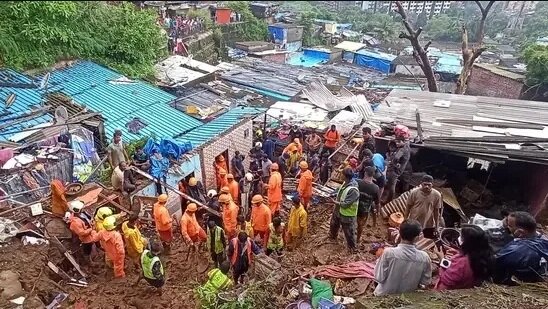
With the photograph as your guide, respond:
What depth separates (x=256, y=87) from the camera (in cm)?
2098

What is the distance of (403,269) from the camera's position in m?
4.86

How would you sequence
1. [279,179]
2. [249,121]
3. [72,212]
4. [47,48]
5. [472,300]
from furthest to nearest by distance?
[47,48] < [249,121] < [279,179] < [72,212] < [472,300]

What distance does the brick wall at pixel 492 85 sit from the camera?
2008 cm

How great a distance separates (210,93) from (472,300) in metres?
13.6

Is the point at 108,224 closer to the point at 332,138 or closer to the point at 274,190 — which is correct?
the point at 274,190

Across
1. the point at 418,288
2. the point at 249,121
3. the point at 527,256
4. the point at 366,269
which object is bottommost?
the point at 249,121

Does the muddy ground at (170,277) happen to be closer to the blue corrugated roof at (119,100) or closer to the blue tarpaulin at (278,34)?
the blue corrugated roof at (119,100)

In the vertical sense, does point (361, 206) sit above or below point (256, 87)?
above

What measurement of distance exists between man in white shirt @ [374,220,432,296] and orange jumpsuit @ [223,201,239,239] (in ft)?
14.1

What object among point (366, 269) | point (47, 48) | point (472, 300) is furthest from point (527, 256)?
point (47, 48)

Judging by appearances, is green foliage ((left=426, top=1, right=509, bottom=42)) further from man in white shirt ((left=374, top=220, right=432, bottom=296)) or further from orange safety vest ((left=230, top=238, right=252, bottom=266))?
man in white shirt ((left=374, top=220, right=432, bottom=296))

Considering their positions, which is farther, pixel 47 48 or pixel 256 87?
pixel 256 87

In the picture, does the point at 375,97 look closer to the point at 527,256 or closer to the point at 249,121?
the point at 249,121

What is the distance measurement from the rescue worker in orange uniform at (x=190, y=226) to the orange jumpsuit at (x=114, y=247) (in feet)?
4.20
